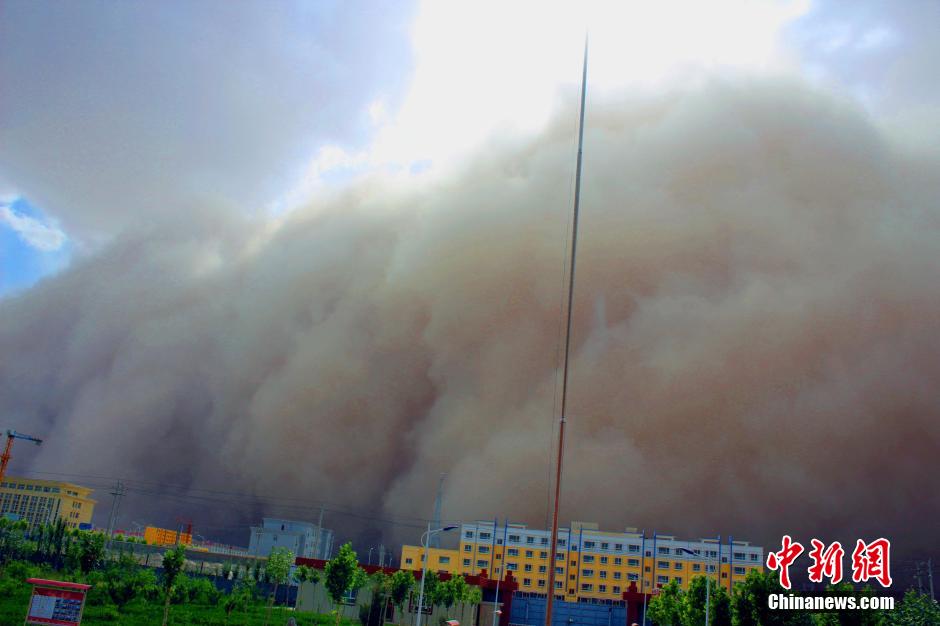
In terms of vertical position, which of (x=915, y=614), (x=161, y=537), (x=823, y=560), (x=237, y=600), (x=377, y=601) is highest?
(x=823, y=560)

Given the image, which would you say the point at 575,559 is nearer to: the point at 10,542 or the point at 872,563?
the point at 10,542

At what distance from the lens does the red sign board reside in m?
16.8

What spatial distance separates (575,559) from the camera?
43.9 meters

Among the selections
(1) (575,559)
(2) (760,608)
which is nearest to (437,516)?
(1) (575,559)

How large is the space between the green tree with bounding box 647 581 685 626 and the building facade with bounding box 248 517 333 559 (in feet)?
81.0

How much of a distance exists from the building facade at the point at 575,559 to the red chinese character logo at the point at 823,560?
25.3 meters

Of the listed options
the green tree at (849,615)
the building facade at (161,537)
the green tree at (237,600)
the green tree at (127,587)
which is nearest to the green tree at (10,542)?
the green tree at (127,587)

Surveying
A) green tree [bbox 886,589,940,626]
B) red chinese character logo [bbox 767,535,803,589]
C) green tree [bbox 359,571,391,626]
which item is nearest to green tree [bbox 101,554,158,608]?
green tree [bbox 359,571,391,626]

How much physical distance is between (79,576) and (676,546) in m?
29.2

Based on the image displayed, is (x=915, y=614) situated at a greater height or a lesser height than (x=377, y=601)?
greater

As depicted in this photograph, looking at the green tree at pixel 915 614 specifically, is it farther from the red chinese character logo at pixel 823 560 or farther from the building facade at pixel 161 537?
the building facade at pixel 161 537

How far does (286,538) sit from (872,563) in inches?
1541

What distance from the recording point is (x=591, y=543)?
145ft

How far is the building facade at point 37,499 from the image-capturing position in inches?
2341
